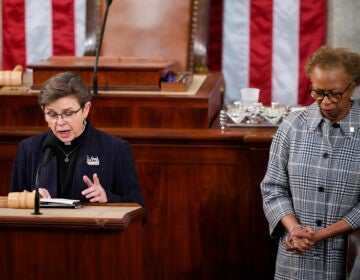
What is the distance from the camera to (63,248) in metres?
3.52

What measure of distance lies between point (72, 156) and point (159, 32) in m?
2.62

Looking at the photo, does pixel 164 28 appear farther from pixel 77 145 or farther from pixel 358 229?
pixel 358 229

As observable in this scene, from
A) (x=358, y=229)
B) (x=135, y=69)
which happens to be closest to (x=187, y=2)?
(x=135, y=69)

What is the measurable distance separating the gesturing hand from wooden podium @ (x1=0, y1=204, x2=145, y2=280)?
1.01 feet

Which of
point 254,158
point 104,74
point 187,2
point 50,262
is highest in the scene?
point 187,2

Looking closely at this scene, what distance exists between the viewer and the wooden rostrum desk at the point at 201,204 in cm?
488

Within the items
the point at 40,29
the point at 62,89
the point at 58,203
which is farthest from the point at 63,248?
the point at 40,29

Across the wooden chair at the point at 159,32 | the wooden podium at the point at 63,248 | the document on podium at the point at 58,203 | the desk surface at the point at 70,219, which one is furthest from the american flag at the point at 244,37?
the wooden podium at the point at 63,248

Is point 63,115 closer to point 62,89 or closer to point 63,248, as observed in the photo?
point 62,89

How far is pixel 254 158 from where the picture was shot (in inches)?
191

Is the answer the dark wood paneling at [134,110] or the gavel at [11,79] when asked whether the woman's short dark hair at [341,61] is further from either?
the gavel at [11,79]

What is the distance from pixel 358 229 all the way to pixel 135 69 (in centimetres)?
195

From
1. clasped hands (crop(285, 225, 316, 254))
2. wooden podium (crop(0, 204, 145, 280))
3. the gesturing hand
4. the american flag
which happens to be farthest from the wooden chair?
wooden podium (crop(0, 204, 145, 280))

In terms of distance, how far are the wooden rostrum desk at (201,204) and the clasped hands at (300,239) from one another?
1025mm
